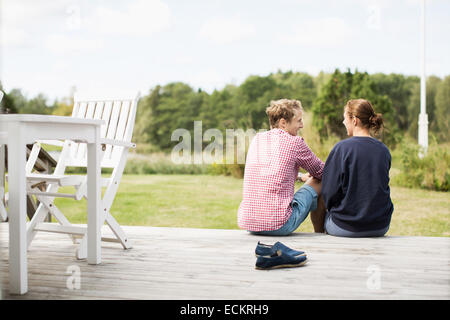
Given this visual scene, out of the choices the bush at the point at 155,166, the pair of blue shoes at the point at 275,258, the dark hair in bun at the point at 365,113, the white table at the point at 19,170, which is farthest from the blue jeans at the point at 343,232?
the bush at the point at 155,166

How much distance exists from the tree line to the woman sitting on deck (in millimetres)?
4868

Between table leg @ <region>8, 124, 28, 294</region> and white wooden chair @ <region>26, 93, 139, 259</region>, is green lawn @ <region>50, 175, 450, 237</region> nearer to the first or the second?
white wooden chair @ <region>26, 93, 139, 259</region>

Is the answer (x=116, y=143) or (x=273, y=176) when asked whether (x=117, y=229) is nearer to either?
(x=116, y=143)

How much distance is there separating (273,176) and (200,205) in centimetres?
451

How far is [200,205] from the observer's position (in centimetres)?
709

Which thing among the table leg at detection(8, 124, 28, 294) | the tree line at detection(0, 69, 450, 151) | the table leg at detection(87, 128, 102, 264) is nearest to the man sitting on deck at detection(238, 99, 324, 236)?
the table leg at detection(87, 128, 102, 264)

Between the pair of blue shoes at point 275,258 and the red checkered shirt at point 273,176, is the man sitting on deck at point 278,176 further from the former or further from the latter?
the pair of blue shoes at point 275,258

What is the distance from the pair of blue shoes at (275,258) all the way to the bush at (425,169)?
14.6 ft

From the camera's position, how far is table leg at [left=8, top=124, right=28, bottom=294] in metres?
1.66

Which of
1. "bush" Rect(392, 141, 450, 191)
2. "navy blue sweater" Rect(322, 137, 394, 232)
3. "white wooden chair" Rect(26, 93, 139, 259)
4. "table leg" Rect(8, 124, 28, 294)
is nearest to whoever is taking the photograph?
"table leg" Rect(8, 124, 28, 294)

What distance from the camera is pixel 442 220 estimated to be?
5.41 m

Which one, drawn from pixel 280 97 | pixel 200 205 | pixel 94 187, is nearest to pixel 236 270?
pixel 94 187

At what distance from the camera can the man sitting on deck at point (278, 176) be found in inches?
105

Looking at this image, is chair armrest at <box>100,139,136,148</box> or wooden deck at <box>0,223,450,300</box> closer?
wooden deck at <box>0,223,450,300</box>
